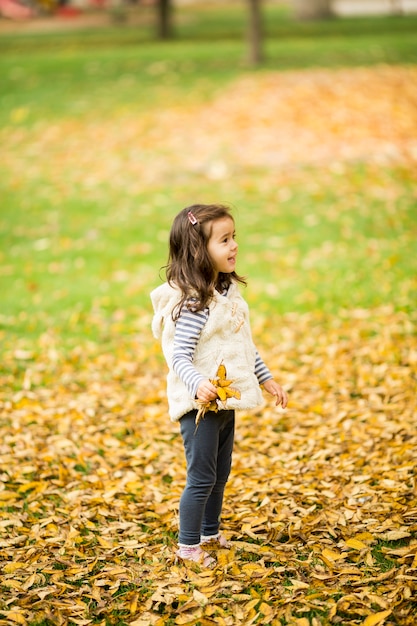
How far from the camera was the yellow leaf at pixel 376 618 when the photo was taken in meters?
3.26

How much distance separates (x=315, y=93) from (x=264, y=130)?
5.88ft

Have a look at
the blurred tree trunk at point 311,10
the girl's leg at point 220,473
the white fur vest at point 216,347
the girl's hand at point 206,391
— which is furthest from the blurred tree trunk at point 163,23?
the girl's hand at point 206,391

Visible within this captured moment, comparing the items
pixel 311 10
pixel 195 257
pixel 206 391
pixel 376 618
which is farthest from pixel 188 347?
pixel 311 10

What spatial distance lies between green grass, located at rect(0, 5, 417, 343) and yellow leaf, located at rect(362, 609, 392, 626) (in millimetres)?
4602

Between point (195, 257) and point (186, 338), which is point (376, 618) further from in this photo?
point (195, 257)

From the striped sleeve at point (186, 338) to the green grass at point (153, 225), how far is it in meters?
4.01

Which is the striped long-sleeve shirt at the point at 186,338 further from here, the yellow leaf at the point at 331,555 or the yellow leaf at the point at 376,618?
the yellow leaf at the point at 376,618

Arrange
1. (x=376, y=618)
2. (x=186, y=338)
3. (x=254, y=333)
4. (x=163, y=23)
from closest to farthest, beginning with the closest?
(x=376, y=618) → (x=186, y=338) → (x=254, y=333) → (x=163, y=23)

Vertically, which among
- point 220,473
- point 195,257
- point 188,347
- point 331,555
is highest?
point 195,257

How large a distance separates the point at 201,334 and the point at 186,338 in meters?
0.09

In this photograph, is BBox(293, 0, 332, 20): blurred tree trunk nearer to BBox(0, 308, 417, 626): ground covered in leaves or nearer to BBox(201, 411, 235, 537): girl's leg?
BBox(0, 308, 417, 626): ground covered in leaves

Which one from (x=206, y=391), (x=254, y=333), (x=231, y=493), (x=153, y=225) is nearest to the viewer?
(x=206, y=391)

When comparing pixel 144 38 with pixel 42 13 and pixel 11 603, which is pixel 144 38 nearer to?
pixel 42 13

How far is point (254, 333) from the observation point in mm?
7422
